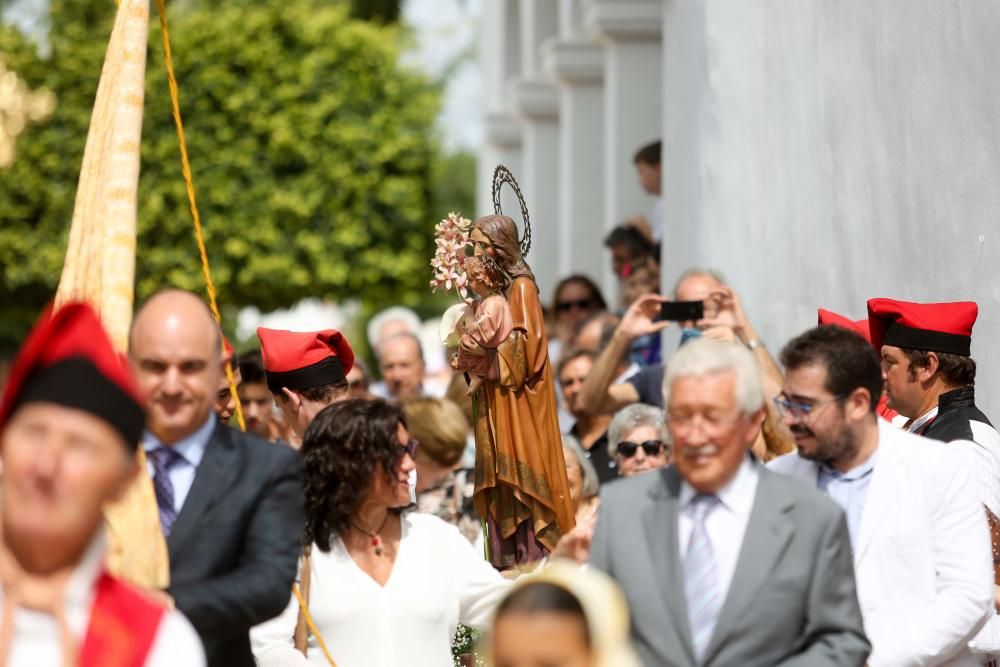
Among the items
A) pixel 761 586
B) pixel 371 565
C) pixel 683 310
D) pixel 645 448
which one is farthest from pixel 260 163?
pixel 761 586

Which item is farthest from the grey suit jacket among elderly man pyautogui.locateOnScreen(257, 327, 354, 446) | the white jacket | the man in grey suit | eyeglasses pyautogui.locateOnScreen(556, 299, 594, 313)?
eyeglasses pyautogui.locateOnScreen(556, 299, 594, 313)

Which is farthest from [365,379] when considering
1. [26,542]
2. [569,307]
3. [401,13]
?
[401,13]

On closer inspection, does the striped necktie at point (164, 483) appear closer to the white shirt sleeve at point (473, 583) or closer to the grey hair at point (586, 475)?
the white shirt sleeve at point (473, 583)

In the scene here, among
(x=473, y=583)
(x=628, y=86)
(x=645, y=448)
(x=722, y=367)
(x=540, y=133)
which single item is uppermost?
(x=628, y=86)

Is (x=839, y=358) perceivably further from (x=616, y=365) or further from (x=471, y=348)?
(x=616, y=365)

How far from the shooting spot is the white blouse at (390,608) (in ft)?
18.5

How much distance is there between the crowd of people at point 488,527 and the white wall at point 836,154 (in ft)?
6.54

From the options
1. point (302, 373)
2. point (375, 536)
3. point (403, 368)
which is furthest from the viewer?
point (403, 368)

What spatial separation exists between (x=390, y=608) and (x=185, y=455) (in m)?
1.28

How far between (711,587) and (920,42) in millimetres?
5441

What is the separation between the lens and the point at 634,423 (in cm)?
807

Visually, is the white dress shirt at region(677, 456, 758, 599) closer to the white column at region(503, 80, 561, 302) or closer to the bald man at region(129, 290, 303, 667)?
the bald man at region(129, 290, 303, 667)

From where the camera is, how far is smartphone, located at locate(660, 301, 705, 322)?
28.6ft

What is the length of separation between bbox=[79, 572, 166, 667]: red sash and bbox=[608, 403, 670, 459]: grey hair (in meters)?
4.69
